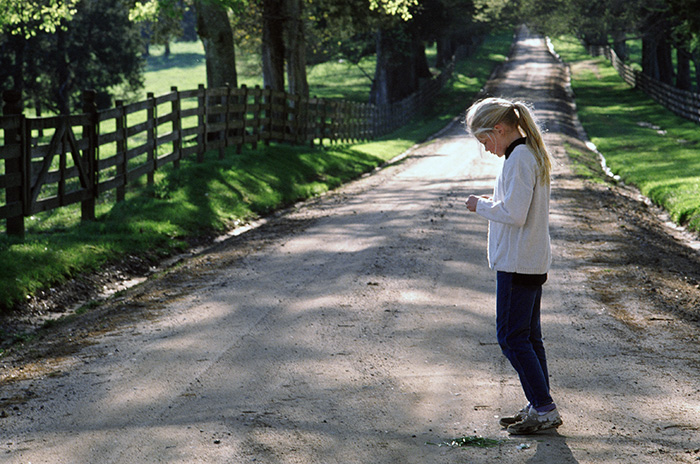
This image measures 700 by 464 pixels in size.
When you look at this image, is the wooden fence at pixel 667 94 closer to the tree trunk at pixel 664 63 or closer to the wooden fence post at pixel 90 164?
the tree trunk at pixel 664 63

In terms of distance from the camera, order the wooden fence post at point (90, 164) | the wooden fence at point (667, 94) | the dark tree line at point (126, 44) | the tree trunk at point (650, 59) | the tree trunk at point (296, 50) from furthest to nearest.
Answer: the tree trunk at point (650, 59), the dark tree line at point (126, 44), the wooden fence at point (667, 94), the tree trunk at point (296, 50), the wooden fence post at point (90, 164)

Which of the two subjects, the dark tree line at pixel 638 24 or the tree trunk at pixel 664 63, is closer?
the dark tree line at pixel 638 24

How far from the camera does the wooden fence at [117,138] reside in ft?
31.6

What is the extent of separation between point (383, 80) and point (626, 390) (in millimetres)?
39162

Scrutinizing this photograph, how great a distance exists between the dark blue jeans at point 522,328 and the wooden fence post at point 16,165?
7045mm

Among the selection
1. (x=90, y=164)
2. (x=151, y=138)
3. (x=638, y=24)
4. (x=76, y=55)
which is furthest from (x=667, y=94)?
(x=90, y=164)

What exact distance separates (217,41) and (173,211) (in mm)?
9311

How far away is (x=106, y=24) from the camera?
41562 mm

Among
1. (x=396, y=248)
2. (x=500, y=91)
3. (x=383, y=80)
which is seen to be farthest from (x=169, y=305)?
(x=500, y=91)

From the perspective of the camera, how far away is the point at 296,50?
2564 centimetres

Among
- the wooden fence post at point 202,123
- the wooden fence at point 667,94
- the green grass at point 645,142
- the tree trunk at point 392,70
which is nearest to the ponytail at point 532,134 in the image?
the green grass at point 645,142

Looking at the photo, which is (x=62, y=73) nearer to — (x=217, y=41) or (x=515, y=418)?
(x=217, y=41)

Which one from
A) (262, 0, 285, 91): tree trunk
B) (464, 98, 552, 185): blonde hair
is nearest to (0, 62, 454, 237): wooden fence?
(262, 0, 285, 91): tree trunk

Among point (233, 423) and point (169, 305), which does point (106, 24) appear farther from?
point (233, 423)
